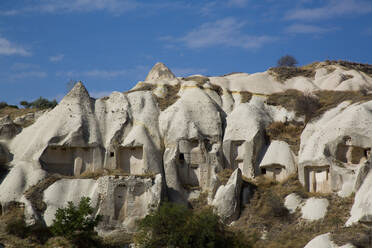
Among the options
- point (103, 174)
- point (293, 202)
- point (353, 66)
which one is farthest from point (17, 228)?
point (353, 66)

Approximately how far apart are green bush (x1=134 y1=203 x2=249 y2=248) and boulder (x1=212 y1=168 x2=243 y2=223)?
2273 millimetres

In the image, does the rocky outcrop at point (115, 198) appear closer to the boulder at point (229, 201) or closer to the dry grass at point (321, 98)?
the boulder at point (229, 201)

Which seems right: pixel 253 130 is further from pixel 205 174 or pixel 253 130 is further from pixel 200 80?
pixel 200 80

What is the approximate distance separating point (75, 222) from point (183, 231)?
5.87 metres

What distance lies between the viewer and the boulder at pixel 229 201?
34.1m

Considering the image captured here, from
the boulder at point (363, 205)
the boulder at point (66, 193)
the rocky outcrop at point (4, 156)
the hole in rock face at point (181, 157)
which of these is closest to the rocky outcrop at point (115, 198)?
the boulder at point (66, 193)

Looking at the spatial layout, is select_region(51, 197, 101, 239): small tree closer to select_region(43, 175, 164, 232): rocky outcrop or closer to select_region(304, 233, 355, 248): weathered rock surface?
select_region(43, 175, 164, 232): rocky outcrop

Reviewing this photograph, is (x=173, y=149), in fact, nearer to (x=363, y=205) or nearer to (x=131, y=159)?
(x=131, y=159)

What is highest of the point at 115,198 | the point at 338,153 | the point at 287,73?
the point at 287,73

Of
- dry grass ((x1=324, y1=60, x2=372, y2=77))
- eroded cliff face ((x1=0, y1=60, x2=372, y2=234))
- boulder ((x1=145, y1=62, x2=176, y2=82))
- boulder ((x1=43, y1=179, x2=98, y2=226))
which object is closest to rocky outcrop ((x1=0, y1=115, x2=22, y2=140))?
eroded cliff face ((x1=0, y1=60, x2=372, y2=234))

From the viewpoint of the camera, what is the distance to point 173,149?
38.6 m

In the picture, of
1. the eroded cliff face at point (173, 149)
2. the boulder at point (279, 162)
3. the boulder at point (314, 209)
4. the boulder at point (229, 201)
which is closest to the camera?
the boulder at point (314, 209)

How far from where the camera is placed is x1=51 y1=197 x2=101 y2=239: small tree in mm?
32219

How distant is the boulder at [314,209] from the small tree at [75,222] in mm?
10857
